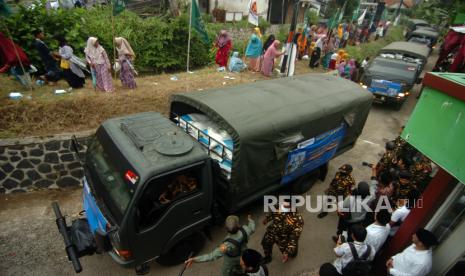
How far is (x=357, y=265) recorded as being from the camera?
3721 mm

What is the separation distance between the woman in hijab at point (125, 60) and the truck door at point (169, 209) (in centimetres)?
579

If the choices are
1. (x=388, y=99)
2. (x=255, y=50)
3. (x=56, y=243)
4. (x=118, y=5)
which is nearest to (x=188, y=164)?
(x=56, y=243)

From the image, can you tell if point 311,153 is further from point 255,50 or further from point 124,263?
point 255,50

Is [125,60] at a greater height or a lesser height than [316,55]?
greater

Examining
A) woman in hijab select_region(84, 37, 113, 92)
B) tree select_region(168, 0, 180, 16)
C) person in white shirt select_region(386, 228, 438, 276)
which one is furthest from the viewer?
tree select_region(168, 0, 180, 16)

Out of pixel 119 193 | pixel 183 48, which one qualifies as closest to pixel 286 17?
pixel 183 48

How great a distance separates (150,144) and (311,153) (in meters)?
3.37

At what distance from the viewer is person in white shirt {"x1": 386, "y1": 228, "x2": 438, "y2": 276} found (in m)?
3.41

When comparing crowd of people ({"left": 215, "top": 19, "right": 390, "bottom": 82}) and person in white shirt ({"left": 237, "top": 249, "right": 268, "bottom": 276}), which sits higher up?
crowd of people ({"left": 215, "top": 19, "right": 390, "bottom": 82})

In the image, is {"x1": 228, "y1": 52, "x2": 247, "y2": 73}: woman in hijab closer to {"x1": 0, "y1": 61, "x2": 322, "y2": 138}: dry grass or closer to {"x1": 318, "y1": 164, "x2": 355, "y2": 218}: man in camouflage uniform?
{"x1": 0, "y1": 61, "x2": 322, "y2": 138}: dry grass

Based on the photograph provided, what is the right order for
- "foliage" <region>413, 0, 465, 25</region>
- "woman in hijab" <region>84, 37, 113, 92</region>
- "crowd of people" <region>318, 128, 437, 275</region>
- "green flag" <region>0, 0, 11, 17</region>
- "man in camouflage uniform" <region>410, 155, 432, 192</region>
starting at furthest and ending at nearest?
1. "foliage" <region>413, 0, 465, 25</region>
2. "woman in hijab" <region>84, 37, 113, 92</region>
3. "green flag" <region>0, 0, 11, 17</region>
4. "man in camouflage uniform" <region>410, 155, 432, 192</region>
5. "crowd of people" <region>318, 128, 437, 275</region>

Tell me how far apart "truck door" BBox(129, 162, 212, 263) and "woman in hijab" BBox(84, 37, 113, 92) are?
5.58 m

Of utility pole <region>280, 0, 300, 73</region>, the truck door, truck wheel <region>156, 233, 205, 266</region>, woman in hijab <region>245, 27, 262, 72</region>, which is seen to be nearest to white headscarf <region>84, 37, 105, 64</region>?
the truck door

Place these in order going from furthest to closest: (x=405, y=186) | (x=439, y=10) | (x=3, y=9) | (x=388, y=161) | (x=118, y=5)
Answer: (x=439, y=10) → (x=118, y=5) → (x=3, y=9) → (x=388, y=161) → (x=405, y=186)
